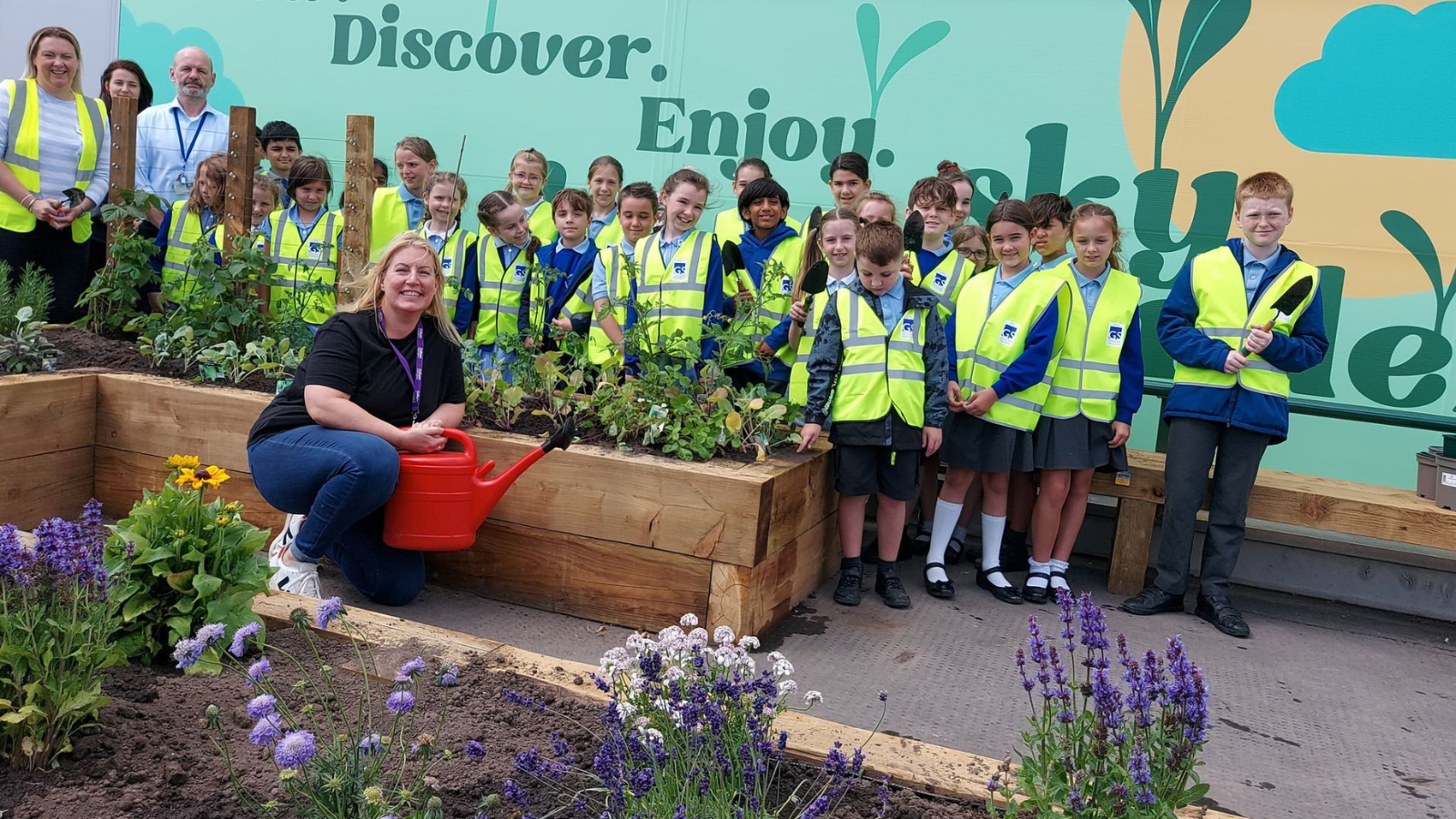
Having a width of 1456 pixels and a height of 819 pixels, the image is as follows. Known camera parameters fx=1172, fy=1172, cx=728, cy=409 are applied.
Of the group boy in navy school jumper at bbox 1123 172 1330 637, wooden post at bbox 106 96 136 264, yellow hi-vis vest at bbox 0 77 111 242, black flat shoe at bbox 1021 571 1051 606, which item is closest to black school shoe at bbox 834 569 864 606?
black flat shoe at bbox 1021 571 1051 606

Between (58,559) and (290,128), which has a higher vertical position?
(290,128)

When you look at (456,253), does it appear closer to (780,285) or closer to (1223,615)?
(780,285)

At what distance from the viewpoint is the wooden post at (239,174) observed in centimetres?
547

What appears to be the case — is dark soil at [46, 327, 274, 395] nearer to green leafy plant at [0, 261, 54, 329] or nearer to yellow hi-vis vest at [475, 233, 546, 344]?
green leafy plant at [0, 261, 54, 329]

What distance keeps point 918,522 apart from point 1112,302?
60.4 inches

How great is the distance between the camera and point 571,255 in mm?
5902

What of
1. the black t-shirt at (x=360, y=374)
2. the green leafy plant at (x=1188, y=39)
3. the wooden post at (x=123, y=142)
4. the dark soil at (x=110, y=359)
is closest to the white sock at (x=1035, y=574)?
the green leafy plant at (x=1188, y=39)

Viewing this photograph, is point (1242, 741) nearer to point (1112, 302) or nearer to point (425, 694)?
point (1112, 302)

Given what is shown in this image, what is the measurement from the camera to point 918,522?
5.89m

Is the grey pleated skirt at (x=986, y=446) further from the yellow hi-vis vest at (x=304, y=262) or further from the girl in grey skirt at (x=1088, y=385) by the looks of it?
the yellow hi-vis vest at (x=304, y=262)

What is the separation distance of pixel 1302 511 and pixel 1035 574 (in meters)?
1.17

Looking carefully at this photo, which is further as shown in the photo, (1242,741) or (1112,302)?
(1112,302)

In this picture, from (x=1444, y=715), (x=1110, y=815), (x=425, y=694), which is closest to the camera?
(x=1110, y=815)

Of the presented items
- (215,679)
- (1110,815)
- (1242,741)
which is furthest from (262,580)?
(1242,741)
